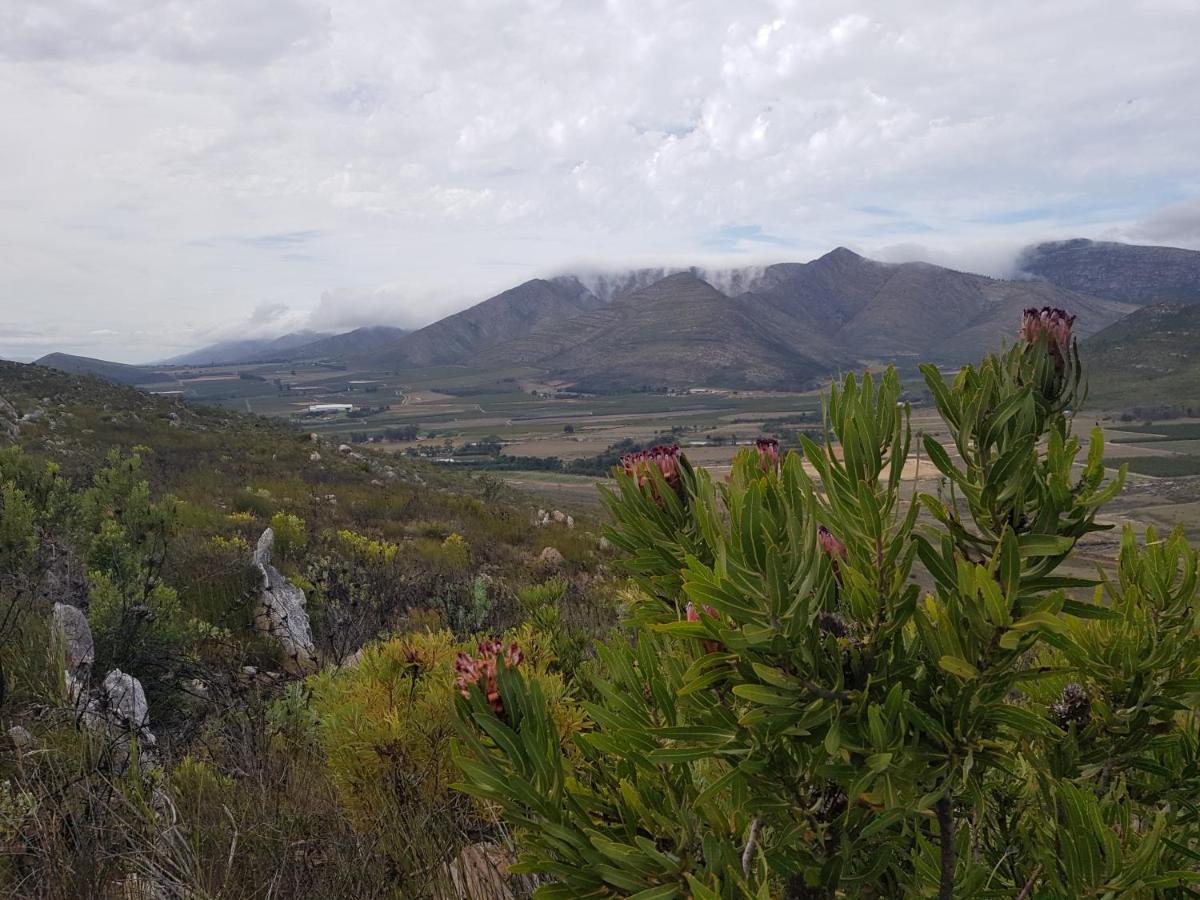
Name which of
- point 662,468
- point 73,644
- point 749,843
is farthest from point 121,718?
point 749,843

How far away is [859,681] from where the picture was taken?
91 centimetres

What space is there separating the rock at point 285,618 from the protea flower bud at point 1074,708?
482cm

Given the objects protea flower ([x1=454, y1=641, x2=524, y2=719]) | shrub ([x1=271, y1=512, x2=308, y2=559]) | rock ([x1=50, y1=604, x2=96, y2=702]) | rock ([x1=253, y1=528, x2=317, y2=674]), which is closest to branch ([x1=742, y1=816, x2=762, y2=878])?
protea flower ([x1=454, y1=641, x2=524, y2=719])

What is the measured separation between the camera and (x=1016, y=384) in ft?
3.34

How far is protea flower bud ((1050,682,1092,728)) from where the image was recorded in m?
1.25

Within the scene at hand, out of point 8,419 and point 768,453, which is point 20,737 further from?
point 8,419

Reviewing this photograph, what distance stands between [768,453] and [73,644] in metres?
4.64

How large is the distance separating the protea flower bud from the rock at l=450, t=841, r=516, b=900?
1.25 m

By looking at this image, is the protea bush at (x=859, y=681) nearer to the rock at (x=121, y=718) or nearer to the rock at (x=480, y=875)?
the rock at (x=480, y=875)

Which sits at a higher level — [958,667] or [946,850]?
[958,667]

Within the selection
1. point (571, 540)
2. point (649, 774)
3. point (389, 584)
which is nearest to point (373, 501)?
point (571, 540)

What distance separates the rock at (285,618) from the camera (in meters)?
5.35

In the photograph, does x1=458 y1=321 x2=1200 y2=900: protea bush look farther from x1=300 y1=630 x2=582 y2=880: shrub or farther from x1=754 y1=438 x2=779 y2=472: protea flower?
x1=300 y1=630 x2=582 y2=880: shrub

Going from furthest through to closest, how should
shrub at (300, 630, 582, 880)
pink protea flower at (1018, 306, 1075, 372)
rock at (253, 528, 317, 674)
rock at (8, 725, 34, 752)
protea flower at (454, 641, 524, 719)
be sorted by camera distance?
rock at (253, 528, 317, 674) → rock at (8, 725, 34, 752) → shrub at (300, 630, 582, 880) → protea flower at (454, 641, 524, 719) → pink protea flower at (1018, 306, 1075, 372)
